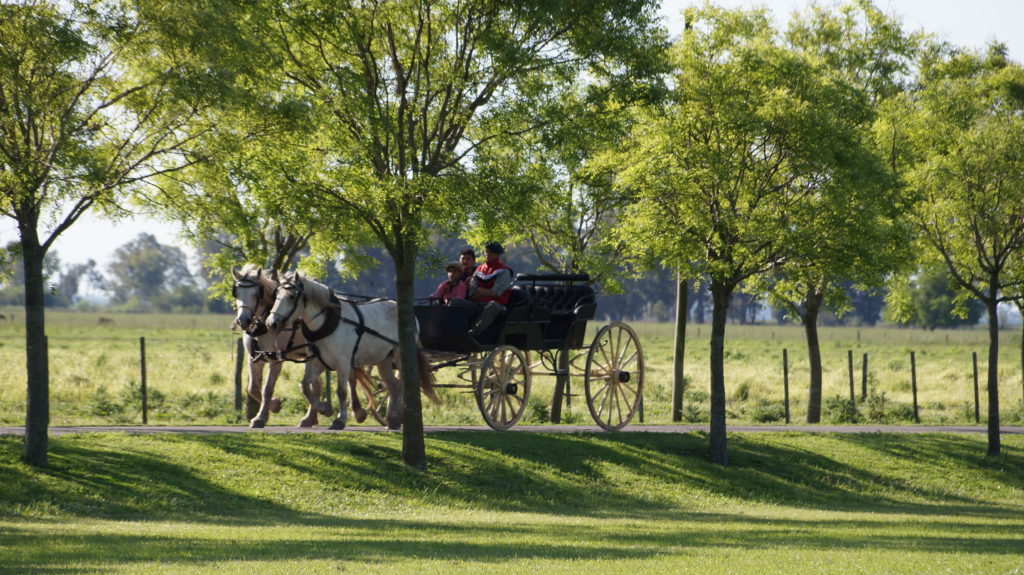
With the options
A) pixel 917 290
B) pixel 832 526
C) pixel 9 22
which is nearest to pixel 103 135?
pixel 9 22

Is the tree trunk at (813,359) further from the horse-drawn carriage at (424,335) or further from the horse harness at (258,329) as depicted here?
the horse harness at (258,329)

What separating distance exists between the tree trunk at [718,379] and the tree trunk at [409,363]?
5.75m

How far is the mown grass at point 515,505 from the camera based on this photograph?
37.8ft

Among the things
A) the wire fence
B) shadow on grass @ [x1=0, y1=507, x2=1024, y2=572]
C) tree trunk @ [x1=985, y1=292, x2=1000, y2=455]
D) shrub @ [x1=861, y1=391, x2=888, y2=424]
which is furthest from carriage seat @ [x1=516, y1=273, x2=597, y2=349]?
shrub @ [x1=861, y1=391, x2=888, y2=424]

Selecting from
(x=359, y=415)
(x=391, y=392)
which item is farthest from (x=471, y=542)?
(x=359, y=415)

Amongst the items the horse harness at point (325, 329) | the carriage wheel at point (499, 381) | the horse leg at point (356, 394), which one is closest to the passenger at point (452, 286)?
the carriage wheel at point (499, 381)

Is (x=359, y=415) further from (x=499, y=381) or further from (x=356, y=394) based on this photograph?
(x=499, y=381)

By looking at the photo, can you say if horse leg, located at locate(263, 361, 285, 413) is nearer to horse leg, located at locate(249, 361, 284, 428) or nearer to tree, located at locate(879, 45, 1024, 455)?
horse leg, located at locate(249, 361, 284, 428)

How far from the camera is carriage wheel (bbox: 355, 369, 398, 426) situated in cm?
2195

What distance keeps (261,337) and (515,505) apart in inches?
196

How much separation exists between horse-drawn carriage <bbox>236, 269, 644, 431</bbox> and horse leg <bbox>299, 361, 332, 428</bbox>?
0.05 ft

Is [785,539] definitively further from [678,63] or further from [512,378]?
[678,63]

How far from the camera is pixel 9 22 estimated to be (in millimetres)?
14617

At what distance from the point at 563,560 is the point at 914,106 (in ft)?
56.5
